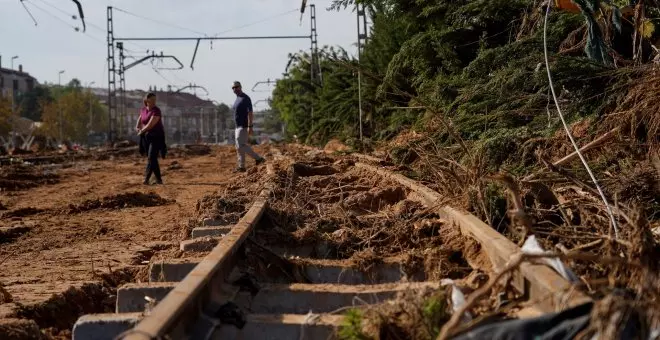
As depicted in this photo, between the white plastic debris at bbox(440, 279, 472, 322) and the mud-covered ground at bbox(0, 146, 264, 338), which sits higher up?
the white plastic debris at bbox(440, 279, 472, 322)

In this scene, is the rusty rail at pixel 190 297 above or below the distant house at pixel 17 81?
below

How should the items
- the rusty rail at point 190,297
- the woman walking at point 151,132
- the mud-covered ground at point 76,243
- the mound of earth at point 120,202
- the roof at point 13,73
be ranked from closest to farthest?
the rusty rail at point 190,297, the mud-covered ground at point 76,243, the mound of earth at point 120,202, the woman walking at point 151,132, the roof at point 13,73

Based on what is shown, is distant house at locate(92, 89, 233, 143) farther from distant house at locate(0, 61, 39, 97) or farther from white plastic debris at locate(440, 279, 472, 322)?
white plastic debris at locate(440, 279, 472, 322)

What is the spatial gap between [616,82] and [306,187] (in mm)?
3517

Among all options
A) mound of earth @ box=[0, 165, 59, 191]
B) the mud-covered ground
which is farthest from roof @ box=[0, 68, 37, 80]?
the mud-covered ground

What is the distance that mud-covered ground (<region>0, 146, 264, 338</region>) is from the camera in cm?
501

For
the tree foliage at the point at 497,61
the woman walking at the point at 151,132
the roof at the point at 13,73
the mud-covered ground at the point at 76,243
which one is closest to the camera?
the mud-covered ground at the point at 76,243

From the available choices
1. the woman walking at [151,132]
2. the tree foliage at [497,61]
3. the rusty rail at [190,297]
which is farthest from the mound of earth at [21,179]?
the rusty rail at [190,297]

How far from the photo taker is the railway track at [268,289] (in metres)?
3.44

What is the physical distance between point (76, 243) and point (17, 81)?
374ft

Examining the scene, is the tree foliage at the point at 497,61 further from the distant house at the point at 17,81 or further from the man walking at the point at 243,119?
the distant house at the point at 17,81

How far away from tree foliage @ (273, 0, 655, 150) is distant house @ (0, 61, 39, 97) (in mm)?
101053

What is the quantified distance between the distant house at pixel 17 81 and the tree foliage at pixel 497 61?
101053 mm

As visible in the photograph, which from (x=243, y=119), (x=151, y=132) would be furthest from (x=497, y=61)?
(x=243, y=119)
